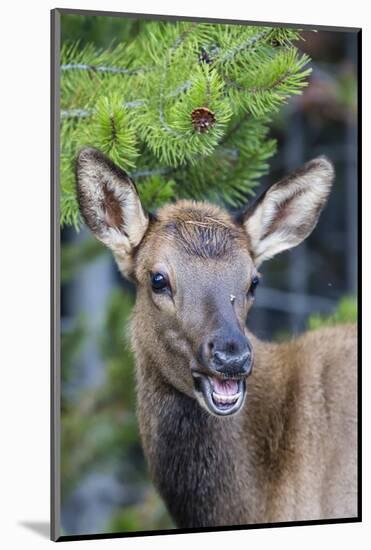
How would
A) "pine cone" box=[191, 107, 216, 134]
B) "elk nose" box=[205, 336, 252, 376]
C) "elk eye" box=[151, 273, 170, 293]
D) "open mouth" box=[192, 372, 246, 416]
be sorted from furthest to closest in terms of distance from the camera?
"pine cone" box=[191, 107, 216, 134] < "elk eye" box=[151, 273, 170, 293] < "open mouth" box=[192, 372, 246, 416] < "elk nose" box=[205, 336, 252, 376]

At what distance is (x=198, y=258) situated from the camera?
4527 millimetres

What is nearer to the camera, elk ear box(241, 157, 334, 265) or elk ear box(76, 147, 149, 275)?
elk ear box(76, 147, 149, 275)

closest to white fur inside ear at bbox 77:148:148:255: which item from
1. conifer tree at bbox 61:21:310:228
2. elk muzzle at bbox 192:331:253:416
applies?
conifer tree at bbox 61:21:310:228

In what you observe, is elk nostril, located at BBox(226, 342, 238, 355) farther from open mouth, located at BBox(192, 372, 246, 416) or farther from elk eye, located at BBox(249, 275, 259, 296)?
elk eye, located at BBox(249, 275, 259, 296)

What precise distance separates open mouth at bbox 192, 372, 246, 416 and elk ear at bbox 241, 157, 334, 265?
0.58 meters

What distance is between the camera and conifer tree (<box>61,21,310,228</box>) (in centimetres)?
473

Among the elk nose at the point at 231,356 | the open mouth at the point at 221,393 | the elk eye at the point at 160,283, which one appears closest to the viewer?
the elk nose at the point at 231,356

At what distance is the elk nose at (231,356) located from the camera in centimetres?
425

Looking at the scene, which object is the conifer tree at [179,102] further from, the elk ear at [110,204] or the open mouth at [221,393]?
the open mouth at [221,393]

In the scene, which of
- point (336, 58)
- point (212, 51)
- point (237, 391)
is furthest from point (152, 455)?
point (336, 58)

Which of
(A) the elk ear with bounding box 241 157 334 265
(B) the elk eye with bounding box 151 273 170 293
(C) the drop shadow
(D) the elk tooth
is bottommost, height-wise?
(C) the drop shadow

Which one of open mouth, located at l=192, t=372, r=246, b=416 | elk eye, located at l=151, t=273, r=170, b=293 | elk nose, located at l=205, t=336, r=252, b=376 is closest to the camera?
elk nose, located at l=205, t=336, r=252, b=376

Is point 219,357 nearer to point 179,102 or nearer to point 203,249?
point 203,249

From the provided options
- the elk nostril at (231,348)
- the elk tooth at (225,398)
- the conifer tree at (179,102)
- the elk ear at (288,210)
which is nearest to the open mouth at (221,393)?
the elk tooth at (225,398)
